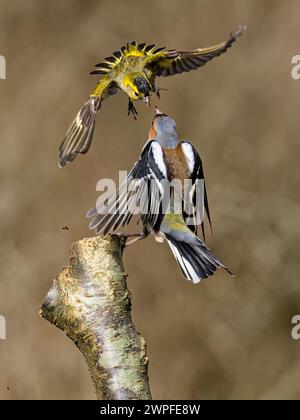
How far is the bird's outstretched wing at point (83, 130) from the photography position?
309 centimetres

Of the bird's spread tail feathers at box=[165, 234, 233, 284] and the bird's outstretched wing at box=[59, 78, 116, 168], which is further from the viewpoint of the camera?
the bird's outstretched wing at box=[59, 78, 116, 168]

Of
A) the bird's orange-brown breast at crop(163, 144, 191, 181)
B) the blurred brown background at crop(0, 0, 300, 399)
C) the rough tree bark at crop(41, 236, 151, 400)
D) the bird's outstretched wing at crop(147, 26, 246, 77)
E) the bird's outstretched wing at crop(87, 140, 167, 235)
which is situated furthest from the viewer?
the blurred brown background at crop(0, 0, 300, 399)

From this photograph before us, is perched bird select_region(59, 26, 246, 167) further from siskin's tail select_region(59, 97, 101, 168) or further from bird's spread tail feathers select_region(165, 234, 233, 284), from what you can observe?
bird's spread tail feathers select_region(165, 234, 233, 284)

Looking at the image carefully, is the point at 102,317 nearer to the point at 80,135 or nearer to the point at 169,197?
the point at 169,197

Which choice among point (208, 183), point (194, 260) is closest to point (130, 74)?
→ point (194, 260)

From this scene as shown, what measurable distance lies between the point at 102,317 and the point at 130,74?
40.0 inches

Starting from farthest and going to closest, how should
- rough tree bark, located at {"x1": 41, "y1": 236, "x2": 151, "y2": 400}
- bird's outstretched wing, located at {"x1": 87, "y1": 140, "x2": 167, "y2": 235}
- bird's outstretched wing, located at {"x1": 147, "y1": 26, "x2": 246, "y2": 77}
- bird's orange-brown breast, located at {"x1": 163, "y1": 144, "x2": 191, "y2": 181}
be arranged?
bird's outstretched wing, located at {"x1": 147, "y1": 26, "x2": 246, "y2": 77} → bird's orange-brown breast, located at {"x1": 163, "y1": 144, "x2": 191, "y2": 181} → bird's outstretched wing, located at {"x1": 87, "y1": 140, "x2": 167, "y2": 235} → rough tree bark, located at {"x1": 41, "y1": 236, "x2": 151, "y2": 400}

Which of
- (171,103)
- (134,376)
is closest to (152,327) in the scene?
(171,103)

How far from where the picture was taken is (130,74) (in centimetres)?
315

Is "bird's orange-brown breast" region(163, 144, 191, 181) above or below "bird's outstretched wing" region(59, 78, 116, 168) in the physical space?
below

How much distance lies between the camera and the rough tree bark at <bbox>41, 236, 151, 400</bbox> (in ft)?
7.84

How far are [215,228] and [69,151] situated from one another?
196 cm

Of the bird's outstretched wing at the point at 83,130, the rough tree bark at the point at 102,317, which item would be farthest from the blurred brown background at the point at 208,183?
the rough tree bark at the point at 102,317

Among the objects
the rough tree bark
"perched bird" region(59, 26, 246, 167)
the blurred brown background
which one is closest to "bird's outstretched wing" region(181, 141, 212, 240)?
"perched bird" region(59, 26, 246, 167)
